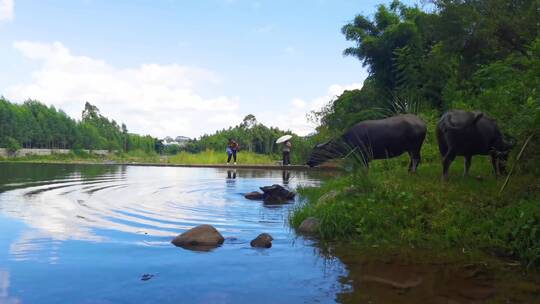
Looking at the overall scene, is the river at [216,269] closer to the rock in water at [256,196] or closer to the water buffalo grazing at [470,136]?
the water buffalo grazing at [470,136]

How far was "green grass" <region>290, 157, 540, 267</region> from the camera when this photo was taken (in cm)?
575

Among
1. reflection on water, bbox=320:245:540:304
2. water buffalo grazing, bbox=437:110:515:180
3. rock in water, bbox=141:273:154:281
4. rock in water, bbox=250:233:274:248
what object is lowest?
reflection on water, bbox=320:245:540:304

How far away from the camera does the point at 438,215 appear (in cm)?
657

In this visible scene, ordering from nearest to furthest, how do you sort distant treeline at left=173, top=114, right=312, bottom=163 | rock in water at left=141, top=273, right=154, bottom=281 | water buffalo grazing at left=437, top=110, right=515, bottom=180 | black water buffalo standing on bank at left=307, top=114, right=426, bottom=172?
rock in water at left=141, top=273, right=154, bottom=281 → water buffalo grazing at left=437, top=110, right=515, bottom=180 → black water buffalo standing on bank at left=307, top=114, right=426, bottom=172 → distant treeline at left=173, top=114, right=312, bottom=163

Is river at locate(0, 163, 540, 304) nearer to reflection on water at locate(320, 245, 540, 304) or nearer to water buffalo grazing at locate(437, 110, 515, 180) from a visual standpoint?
reflection on water at locate(320, 245, 540, 304)

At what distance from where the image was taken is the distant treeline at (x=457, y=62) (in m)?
7.69

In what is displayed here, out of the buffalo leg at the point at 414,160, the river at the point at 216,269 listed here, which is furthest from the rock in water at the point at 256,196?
the buffalo leg at the point at 414,160

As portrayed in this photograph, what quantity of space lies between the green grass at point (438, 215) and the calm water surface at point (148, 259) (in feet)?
2.47

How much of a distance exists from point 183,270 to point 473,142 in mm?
5371

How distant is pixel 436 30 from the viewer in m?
15.6

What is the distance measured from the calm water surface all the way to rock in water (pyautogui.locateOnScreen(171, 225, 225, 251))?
0.48 feet

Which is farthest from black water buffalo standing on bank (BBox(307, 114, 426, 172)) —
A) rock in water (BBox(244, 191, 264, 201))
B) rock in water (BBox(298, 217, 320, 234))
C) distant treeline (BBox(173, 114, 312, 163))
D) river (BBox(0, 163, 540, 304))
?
distant treeline (BBox(173, 114, 312, 163))

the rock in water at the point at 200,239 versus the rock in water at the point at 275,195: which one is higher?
the rock in water at the point at 275,195

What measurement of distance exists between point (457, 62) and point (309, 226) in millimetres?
12629
